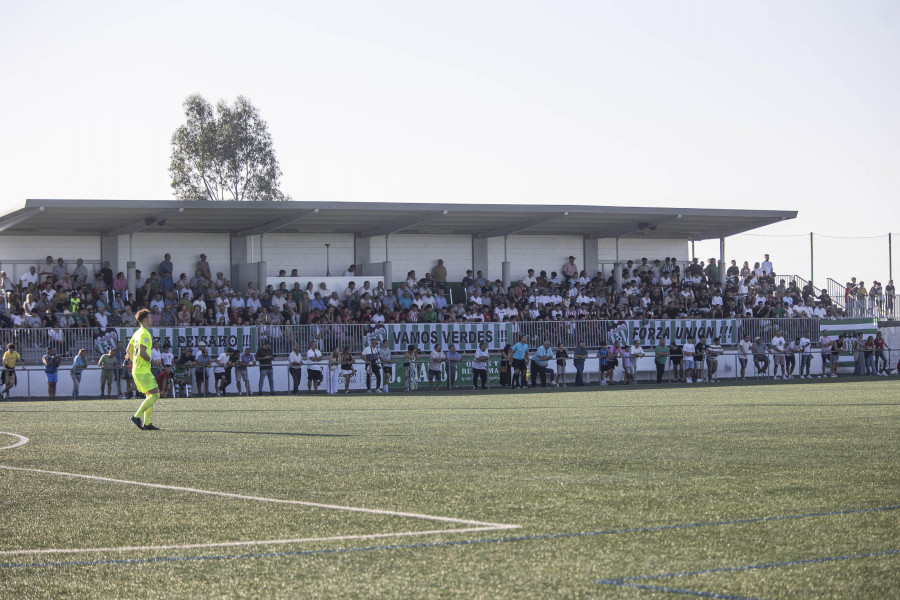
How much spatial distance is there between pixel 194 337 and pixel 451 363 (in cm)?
756

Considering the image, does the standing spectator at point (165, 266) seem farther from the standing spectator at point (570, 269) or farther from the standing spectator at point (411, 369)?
the standing spectator at point (570, 269)

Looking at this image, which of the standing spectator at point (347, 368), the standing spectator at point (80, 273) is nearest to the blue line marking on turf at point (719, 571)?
the standing spectator at point (347, 368)

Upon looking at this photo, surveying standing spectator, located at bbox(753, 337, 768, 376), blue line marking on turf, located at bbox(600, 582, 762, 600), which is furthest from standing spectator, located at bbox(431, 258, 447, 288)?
blue line marking on turf, located at bbox(600, 582, 762, 600)

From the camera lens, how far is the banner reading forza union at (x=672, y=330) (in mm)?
34219

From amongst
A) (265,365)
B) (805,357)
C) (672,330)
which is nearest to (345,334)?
(265,365)

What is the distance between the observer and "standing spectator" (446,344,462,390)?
31172 millimetres

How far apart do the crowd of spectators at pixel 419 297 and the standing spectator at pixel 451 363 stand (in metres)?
2.16

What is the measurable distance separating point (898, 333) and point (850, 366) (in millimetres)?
4262

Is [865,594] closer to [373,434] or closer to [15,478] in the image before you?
[15,478]

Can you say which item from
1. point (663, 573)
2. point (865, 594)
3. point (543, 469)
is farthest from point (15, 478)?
point (865, 594)

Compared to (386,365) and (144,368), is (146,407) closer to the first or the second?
(144,368)

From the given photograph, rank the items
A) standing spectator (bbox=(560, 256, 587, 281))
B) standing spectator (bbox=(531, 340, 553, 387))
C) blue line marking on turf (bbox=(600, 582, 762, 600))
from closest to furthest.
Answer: blue line marking on turf (bbox=(600, 582, 762, 600))
standing spectator (bbox=(531, 340, 553, 387))
standing spectator (bbox=(560, 256, 587, 281))

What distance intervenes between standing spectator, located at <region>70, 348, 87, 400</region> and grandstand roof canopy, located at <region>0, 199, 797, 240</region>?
4.99 meters

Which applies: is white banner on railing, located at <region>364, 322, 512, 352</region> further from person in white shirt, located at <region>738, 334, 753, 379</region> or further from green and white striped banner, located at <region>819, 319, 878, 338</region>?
green and white striped banner, located at <region>819, 319, 878, 338</region>
